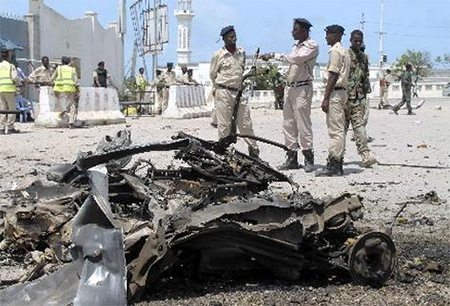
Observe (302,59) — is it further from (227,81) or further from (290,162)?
(290,162)

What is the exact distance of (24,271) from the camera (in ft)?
18.2

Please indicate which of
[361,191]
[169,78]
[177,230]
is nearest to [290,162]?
[361,191]

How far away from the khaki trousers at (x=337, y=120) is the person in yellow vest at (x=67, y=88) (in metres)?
10.3

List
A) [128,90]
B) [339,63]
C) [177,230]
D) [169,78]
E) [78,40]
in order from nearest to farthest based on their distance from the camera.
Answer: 1. [177,230]
2. [339,63]
3. [169,78]
4. [78,40]
5. [128,90]

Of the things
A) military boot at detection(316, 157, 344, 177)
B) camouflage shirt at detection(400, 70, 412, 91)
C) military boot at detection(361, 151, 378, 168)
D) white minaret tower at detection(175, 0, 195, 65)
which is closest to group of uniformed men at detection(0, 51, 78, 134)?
military boot at detection(361, 151, 378, 168)

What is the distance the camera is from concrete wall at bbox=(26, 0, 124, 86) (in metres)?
29.7

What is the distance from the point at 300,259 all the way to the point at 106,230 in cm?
126

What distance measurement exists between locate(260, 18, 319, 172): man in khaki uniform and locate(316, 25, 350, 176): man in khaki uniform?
0.32 m

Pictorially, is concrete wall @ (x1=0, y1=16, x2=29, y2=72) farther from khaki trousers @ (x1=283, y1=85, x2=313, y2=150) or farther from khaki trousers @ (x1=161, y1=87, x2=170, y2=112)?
khaki trousers @ (x1=283, y1=85, x2=313, y2=150)

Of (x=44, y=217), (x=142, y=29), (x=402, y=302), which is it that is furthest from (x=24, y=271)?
(x=142, y=29)

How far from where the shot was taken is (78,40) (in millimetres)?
33969

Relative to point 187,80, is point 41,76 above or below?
above

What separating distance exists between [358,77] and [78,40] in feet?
80.6

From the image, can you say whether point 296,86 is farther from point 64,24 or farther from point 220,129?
point 64,24
